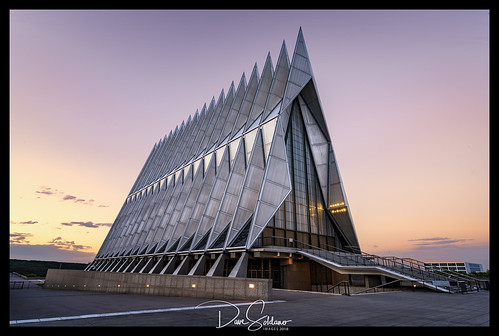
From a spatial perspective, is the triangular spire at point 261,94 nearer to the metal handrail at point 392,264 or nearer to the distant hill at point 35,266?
the metal handrail at point 392,264

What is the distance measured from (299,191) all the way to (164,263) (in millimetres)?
16318

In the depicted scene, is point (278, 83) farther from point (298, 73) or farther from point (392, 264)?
point (392, 264)

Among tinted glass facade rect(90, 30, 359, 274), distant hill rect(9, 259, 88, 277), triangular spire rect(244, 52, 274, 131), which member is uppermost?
triangular spire rect(244, 52, 274, 131)

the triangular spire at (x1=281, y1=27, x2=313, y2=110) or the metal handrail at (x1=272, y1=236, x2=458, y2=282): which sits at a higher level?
the triangular spire at (x1=281, y1=27, x2=313, y2=110)

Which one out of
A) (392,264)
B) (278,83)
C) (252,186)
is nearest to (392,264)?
(392,264)

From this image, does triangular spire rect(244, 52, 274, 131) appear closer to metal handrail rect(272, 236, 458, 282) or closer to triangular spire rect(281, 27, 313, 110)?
triangular spire rect(281, 27, 313, 110)

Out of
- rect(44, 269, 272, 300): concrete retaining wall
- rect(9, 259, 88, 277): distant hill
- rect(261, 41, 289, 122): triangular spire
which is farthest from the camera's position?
rect(9, 259, 88, 277): distant hill

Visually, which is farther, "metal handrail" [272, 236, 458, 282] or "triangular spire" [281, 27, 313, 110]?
"triangular spire" [281, 27, 313, 110]

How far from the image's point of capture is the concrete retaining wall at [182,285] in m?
12.9

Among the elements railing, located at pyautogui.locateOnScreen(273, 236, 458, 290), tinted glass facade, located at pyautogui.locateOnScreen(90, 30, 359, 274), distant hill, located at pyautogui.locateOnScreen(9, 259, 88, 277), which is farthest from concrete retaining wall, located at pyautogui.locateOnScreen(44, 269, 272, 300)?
distant hill, located at pyautogui.locateOnScreen(9, 259, 88, 277)

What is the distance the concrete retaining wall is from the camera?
1289cm

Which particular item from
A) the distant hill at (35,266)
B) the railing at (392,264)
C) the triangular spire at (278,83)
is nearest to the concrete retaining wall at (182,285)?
the railing at (392,264)
